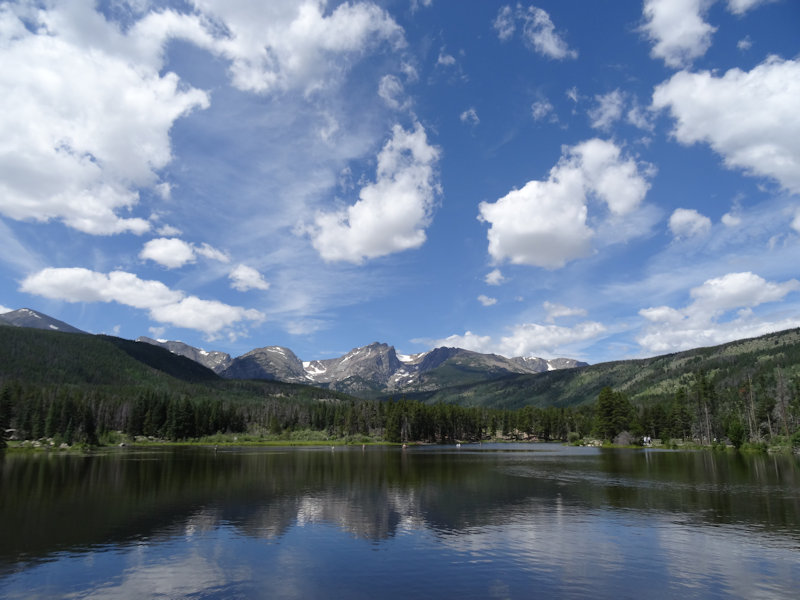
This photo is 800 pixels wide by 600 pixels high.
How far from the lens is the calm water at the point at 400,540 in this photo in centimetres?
2609

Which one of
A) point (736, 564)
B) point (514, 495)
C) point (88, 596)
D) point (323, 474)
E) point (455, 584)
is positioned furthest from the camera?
point (323, 474)

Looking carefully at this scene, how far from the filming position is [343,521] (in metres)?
43.1

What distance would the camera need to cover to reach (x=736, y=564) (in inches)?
1168

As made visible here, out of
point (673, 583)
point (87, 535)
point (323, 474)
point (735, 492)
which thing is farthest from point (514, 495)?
point (87, 535)

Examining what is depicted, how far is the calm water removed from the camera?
2609 centimetres

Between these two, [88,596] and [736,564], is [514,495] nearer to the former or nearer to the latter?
[736,564]

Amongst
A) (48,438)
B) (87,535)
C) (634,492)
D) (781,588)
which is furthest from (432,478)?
(48,438)

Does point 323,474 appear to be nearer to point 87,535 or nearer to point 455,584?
point 87,535

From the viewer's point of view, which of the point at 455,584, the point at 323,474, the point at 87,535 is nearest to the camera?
the point at 455,584

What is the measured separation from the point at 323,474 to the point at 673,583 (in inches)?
2539

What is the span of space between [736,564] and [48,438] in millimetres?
205374

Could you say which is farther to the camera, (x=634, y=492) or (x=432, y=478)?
(x=432, y=478)

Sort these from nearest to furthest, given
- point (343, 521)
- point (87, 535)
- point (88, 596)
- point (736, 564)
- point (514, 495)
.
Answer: point (88, 596) → point (736, 564) → point (87, 535) → point (343, 521) → point (514, 495)

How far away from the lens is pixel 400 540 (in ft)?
118
